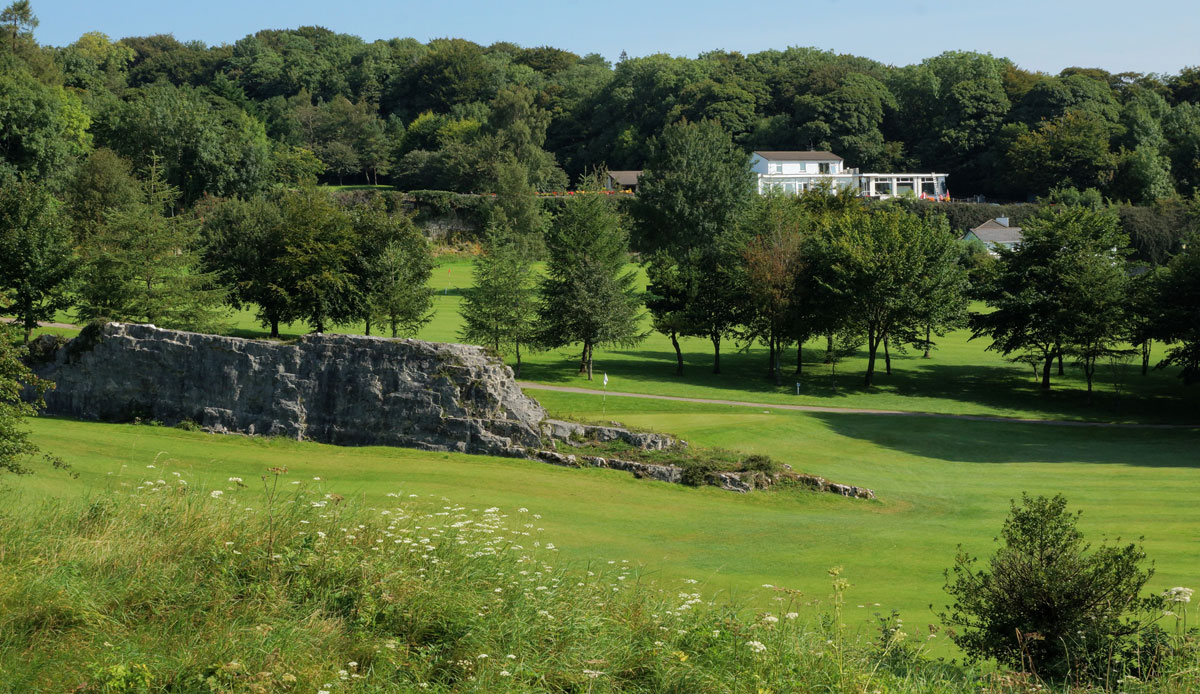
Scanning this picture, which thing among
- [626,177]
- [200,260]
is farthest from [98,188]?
[626,177]

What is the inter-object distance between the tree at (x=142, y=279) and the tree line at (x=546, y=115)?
1654 inches

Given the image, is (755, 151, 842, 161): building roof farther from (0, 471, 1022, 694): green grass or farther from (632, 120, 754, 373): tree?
(0, 471, 1022, 694): green grass

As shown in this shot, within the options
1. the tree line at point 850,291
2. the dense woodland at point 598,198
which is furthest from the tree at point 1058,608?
the tree line at point 850,291

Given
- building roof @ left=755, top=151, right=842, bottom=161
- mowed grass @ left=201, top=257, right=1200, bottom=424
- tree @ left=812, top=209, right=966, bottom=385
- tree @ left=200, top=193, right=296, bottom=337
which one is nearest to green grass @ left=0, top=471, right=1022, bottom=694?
mowed grass @ left=201, top=257, right=1200, bottom=424

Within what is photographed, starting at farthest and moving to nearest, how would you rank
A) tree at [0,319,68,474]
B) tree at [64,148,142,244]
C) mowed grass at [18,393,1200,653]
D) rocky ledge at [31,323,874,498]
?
tree at [64,148,142,244]
rocky ledge at [31,323,874,498]
mowed grass at [18,393,1200,653]
tree at [0,319,68,474]

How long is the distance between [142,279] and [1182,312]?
160 feet

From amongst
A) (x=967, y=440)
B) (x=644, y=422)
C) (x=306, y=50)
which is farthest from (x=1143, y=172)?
(x=306, y=50)

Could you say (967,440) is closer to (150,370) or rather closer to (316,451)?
(316,451)

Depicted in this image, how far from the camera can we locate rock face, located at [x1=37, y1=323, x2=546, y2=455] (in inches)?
1165

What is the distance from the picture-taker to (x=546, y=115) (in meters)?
122

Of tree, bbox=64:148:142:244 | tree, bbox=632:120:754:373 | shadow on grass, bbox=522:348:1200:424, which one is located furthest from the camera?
tree, bbox=632:120:754:373

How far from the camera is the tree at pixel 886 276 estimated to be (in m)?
52.3

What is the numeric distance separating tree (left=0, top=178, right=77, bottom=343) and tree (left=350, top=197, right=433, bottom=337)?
48.5 feet

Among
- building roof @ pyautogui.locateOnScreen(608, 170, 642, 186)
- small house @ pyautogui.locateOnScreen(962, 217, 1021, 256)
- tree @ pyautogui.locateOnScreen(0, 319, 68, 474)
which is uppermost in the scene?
building roof @ pyautogui.locateOnScreen(608, 170, 642, 186)
